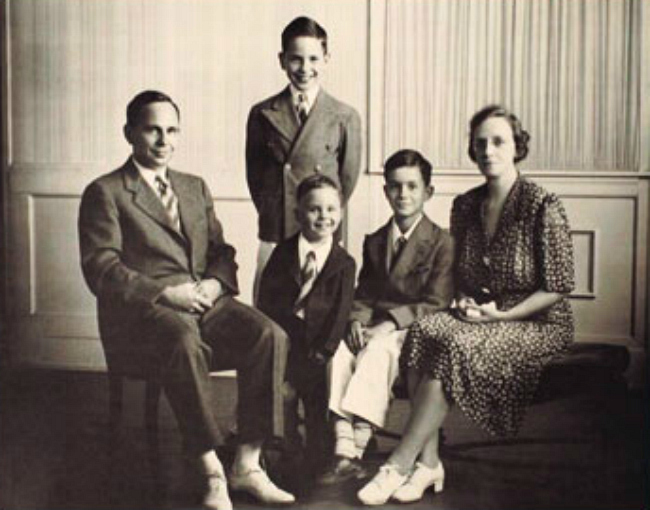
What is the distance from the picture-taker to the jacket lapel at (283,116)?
2.70 m

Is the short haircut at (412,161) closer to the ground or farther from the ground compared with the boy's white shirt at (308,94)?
closer to the ground

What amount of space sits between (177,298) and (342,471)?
0.73m

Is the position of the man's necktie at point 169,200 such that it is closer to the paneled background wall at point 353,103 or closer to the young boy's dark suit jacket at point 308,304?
the paneled background wall at point 353,103

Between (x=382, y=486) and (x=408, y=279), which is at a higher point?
(x=408, y=279)

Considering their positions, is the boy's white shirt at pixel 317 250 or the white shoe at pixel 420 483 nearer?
the white shoe at pixel 420 483

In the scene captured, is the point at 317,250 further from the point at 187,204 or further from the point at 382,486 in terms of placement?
the point at 382,486

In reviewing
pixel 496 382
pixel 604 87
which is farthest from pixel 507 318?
pixel 604 87

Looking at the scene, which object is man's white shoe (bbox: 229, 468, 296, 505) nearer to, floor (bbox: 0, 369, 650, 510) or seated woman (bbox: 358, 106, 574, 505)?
floor (bbox: 0, 369, 650, 510)

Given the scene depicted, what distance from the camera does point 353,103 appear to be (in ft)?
8.74

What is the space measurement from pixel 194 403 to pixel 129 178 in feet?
2.39

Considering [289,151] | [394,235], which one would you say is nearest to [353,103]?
[289,151]

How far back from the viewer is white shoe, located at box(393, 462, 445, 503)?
101 inches

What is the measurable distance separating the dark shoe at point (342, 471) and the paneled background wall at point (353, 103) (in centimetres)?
59

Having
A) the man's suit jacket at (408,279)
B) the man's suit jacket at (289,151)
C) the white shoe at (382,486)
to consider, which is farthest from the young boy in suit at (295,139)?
the white shoe at (382,486)
